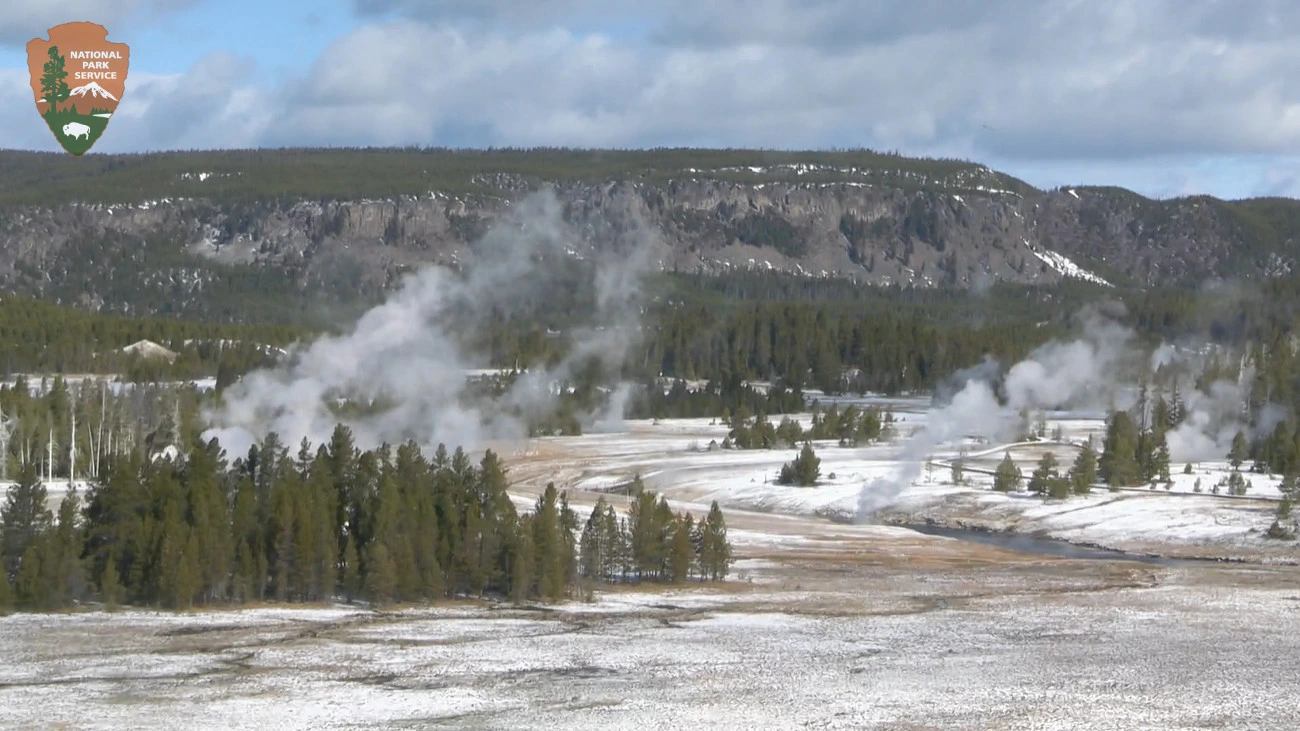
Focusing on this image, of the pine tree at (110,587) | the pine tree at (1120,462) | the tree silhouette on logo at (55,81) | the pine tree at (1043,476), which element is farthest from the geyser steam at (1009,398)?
the tree silhouette on logo at (55,81)

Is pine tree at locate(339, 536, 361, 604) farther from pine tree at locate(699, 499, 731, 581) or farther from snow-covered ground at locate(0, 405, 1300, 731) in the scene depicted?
pine tree at locate(699, 499, 731, 581)

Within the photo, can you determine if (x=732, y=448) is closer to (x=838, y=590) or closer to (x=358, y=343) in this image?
(x=358, y=343)

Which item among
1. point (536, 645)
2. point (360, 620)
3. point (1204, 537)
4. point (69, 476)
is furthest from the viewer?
point (69, 476)

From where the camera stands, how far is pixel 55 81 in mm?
69312

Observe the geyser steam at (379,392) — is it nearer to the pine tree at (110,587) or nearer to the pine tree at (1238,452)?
the pine tree at (110,587)

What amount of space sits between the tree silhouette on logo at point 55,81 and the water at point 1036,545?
52.9 m

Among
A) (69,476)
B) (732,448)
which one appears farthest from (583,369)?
(69,476)

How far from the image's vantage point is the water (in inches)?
3748

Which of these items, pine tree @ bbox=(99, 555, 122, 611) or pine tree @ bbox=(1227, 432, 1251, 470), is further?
pine tree @ bbox=(1227, 432, 1251, 470)

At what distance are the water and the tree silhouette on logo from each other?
5292 cm

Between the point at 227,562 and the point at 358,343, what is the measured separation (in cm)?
6420

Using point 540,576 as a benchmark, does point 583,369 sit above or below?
above

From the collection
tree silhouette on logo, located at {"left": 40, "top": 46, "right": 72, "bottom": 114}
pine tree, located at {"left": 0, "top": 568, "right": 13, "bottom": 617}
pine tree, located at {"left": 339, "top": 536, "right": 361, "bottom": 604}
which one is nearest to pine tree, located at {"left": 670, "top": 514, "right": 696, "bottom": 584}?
pine tree, located at {"left": 339, "top": 536, "right": 361, "bottom": 604}

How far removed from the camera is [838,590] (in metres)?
79.1
